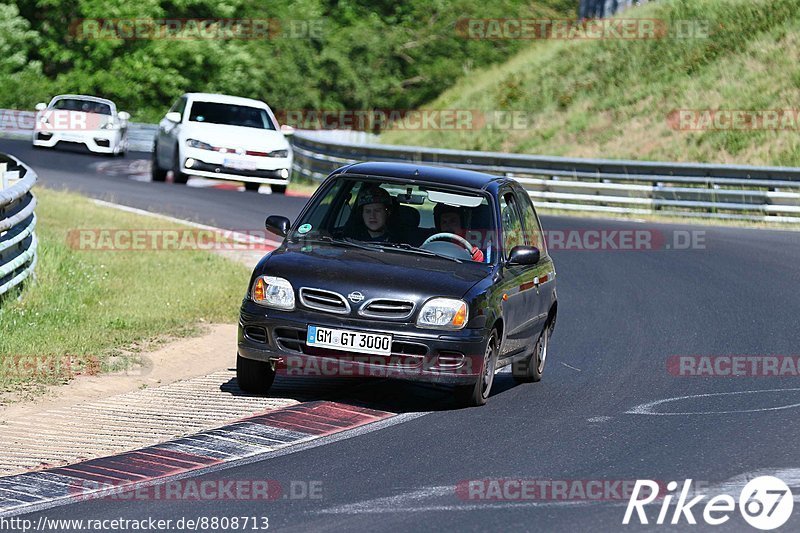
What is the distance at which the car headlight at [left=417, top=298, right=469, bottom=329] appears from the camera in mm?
9656

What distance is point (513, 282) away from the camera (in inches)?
420

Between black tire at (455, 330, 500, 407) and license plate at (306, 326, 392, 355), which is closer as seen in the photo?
license plate at (306, 326, 392, 355)

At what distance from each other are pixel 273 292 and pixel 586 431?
2.31 meters

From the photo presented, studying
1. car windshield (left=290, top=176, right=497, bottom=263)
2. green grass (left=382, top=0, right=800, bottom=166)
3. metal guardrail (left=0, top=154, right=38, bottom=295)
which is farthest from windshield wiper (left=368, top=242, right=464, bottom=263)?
green grass (left=382, top=0, right=800, bottom=166)

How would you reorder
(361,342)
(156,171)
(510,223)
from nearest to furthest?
1. (361,342)
2. (510,223)
3. (156,171)

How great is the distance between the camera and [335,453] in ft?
27.5

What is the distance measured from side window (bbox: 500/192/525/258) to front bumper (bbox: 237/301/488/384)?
121cm

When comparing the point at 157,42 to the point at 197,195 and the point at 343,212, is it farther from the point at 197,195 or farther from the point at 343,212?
the point at 343,212

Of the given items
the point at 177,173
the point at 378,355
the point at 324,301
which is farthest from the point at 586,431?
the point at 177,173

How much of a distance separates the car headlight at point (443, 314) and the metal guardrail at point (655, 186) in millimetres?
17534

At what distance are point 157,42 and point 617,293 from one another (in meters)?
43.6

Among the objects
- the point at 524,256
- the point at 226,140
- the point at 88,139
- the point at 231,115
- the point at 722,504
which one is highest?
the point at 524,256

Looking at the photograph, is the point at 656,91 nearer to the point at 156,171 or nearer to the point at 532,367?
the point at 156,171

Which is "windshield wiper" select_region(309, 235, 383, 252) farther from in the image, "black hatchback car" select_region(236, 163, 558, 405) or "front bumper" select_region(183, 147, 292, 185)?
"front bumper" select_region(183, 147, 292, 185)
